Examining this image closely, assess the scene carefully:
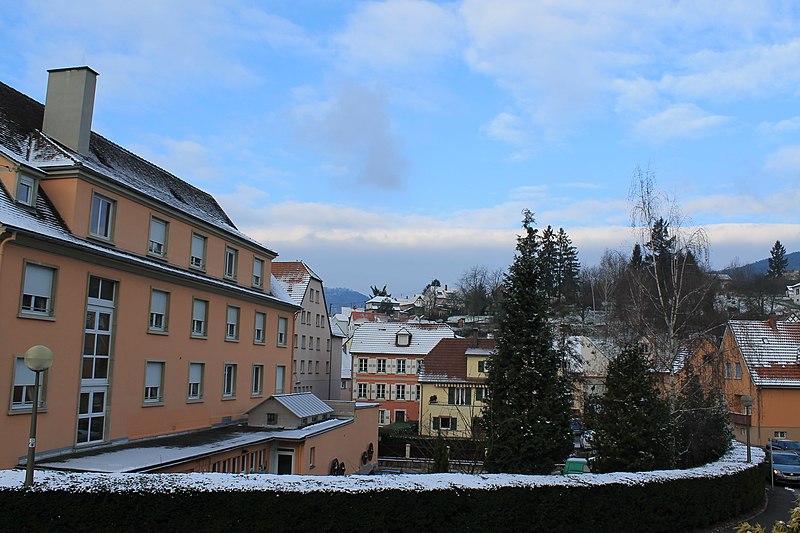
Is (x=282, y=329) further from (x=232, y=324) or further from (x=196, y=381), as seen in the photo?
(x=196, y=381)

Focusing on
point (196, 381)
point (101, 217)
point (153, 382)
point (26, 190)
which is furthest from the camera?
point (196, 381)

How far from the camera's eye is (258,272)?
104 ft

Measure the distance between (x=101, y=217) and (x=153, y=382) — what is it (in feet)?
20.8

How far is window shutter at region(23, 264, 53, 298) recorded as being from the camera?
56.9ft

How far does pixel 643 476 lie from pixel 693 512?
1.79 metres

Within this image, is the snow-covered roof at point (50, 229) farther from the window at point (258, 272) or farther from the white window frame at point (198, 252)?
the window at point (258, 272)

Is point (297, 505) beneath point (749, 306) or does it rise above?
beneath

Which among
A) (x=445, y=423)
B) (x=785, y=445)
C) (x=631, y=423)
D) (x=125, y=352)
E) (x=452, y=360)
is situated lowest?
(x=445, y=423)

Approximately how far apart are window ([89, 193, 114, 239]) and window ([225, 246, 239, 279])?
776cm

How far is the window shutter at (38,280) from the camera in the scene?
17.3 m

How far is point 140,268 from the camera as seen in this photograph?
2167cm

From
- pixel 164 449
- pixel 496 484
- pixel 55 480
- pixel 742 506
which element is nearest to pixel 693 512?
pixel 742 506

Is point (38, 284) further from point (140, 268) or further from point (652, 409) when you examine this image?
point (652, 409)

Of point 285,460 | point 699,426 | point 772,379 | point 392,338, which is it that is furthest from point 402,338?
point 699,426
